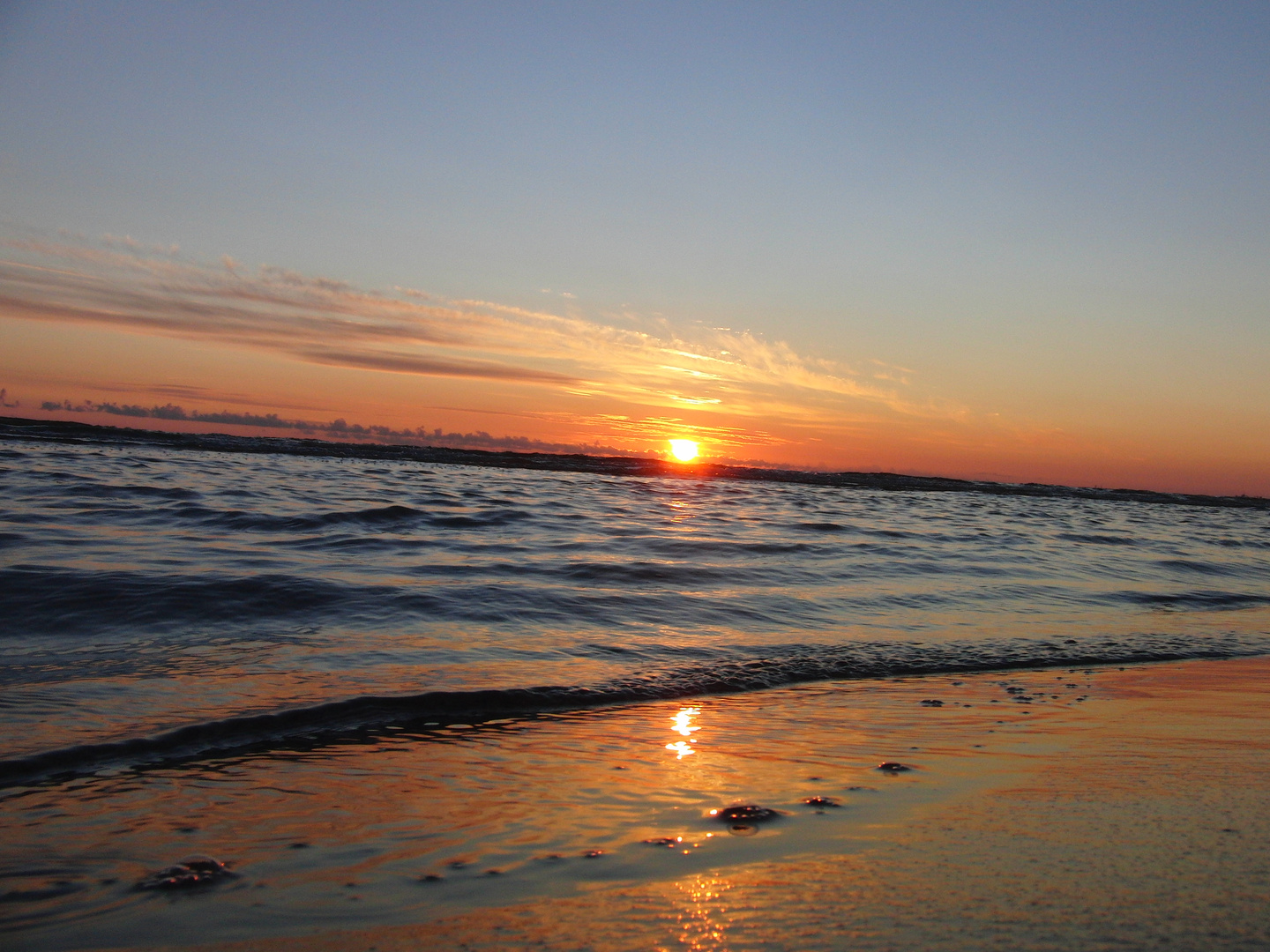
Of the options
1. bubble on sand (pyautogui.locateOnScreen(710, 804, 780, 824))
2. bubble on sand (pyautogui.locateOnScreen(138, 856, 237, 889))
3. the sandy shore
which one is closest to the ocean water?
bubble on sand (pyautogui.locateOnScreen(138, 856, 237, 889))

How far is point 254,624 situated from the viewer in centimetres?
564

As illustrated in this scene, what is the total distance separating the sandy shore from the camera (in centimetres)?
185

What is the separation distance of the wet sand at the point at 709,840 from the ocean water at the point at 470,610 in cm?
67

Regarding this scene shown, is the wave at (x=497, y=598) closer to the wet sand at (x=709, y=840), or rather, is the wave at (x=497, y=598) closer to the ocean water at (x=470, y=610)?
the ocean water at (x=470, y=610)

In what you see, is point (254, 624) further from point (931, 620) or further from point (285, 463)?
point (285, 463)

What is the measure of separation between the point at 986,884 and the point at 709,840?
796mm

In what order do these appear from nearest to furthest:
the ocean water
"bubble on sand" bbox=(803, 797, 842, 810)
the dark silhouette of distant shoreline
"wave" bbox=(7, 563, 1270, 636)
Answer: "bubble on sand" bbox=(803, 797, 842, 810) → the ocean water → "wave" bbox=(7, 563, 1270, 636) → the dark silhouette of distant shoreline

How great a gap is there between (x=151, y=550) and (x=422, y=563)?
2.66 metres

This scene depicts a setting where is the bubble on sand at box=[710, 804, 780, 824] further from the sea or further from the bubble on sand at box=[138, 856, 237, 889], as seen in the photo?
the bubble on sand at box=[138, 856, 237, 889]

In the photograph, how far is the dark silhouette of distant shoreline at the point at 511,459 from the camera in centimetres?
3719

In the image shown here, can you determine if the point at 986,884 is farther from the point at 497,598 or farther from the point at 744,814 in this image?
the point at 497,598

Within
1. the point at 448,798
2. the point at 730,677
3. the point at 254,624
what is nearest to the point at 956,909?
the point at 448,798

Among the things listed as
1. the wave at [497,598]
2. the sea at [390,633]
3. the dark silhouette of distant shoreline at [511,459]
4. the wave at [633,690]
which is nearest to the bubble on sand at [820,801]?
the sea at [390,633]

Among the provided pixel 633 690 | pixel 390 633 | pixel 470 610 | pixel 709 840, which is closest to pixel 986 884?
pixel 709 840
